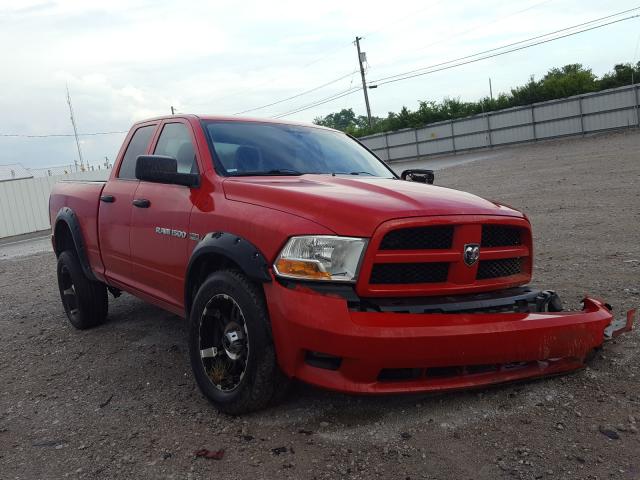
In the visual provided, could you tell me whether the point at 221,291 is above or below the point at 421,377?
above

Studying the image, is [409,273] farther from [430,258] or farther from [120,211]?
[120,211]

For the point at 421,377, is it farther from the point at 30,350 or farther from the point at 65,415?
the point at 30,350

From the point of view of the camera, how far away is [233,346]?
3146 mm

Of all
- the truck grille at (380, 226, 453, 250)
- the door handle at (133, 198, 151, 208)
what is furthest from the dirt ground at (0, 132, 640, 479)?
the door handle at (133, 198, 151, 208)

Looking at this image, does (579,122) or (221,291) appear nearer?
(221,291)

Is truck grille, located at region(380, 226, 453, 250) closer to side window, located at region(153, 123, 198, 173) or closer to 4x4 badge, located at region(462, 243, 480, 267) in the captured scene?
4x4 badge, located at region(462, 243, 480, 267)

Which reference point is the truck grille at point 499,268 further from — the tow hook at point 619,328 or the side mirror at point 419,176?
the side mirror at point 419,176

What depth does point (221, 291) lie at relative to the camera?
3176 millimetres

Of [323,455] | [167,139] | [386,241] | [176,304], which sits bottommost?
[323,455]

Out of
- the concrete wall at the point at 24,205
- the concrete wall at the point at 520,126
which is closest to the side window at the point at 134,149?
the concrete wall at the point at 24,205

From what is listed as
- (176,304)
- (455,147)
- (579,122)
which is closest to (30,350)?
(176,304)

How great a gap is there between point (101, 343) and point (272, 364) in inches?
102

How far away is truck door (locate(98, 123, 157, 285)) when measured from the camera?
4.54 m

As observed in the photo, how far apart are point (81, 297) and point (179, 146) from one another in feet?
6.54
